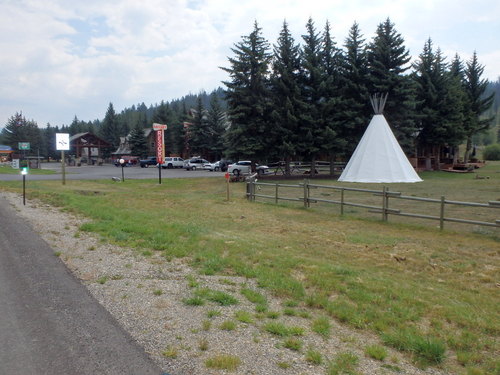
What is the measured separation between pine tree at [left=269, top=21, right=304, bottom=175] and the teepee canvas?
582cm

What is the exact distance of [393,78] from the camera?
113 feet

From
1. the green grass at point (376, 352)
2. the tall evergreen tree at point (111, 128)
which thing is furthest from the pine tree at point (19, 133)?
the green grass at point (376, 352)

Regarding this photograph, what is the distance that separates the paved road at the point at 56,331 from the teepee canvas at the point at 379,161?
24020mm

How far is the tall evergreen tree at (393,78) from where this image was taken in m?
34.7

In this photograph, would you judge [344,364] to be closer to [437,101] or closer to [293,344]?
[293,344]

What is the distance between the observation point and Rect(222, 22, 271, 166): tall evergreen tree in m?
32.3

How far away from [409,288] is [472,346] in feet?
6.14

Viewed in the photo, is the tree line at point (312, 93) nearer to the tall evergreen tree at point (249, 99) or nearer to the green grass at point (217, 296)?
the tall evergreen tree at point (249, 99)

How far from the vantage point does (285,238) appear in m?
10.1

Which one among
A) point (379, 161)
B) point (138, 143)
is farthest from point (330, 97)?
point (138, 143)

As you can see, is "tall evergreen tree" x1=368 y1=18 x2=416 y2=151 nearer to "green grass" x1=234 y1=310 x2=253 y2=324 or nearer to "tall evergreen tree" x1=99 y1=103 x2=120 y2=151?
"green grass" x1=234 y1=310 x2=253 y2=324

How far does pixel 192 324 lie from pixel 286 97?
3042 centimetres

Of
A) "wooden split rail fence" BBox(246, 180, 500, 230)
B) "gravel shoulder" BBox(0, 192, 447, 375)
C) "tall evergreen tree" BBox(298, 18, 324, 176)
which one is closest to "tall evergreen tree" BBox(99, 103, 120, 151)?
"tall evergreen tree" BBox(298, 18, 324, 176)

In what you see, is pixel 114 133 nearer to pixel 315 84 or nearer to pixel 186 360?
pixel 315 84
